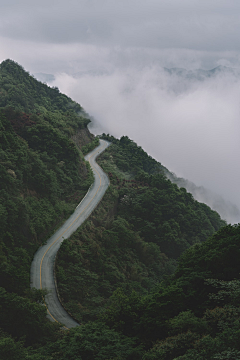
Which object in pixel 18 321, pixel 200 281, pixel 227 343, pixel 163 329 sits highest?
pixel 200 281

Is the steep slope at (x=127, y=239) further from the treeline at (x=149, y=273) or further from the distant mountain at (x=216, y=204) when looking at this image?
the distant mountain at (x=216, y=204)

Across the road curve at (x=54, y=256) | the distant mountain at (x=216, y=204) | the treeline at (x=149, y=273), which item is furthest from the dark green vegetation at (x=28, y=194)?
the distant mountain at (x=216, y=204)

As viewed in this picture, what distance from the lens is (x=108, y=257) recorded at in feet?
114

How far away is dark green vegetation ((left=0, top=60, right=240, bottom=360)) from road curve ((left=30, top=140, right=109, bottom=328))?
874 millimetres

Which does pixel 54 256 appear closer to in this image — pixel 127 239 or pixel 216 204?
pixel 127 239

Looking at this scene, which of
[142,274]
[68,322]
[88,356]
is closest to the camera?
[88,356]

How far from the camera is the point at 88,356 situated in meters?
14.8

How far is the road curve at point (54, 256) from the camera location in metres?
24.5

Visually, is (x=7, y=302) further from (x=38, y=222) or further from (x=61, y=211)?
(x=61, y=211)

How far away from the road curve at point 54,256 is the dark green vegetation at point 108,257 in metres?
0.87

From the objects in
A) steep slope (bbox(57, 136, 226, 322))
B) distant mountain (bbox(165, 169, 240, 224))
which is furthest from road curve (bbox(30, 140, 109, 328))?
distant mountain (bbox(165, 169, 240, 224))

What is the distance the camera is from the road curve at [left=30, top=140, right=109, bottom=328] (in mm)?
24547

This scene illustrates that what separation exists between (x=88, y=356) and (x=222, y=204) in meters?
96.8

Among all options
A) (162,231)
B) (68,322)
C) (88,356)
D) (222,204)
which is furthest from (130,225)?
(222,204)
